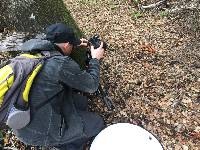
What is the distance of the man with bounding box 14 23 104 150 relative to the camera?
476cm

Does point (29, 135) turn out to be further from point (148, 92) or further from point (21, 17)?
point (148, 92)

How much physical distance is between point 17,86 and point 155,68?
424cm

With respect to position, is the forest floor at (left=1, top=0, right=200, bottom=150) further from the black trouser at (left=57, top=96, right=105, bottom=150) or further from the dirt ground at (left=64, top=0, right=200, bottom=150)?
the black trouser at (left=57, top=96, right=105, bottom=150)

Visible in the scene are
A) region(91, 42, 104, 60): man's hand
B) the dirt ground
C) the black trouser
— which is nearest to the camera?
region(91, 42, 104, 60): man's hand

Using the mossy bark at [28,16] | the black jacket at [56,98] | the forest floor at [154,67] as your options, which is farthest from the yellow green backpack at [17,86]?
the mossy bark at [28,16]

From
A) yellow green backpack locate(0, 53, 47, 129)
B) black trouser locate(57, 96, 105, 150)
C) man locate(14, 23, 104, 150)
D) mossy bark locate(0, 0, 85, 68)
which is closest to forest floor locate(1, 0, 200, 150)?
black trouser locate(57, 96, 105, 150)

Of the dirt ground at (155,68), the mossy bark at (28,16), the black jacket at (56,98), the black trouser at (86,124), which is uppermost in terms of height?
the mossy bark at (28,16)

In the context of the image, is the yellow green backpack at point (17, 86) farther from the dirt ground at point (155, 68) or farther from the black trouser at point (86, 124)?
the dirt ground at point (155, 68)

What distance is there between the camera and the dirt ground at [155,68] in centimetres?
652

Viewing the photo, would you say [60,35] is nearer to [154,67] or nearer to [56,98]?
[56,98]

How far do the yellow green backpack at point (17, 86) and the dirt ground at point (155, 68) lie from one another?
220cm

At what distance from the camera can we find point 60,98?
16.8 feet

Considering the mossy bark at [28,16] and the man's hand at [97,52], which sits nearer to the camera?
the man's hand at [97,52]

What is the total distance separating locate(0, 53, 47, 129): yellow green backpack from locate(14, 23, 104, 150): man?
0.15 metres
